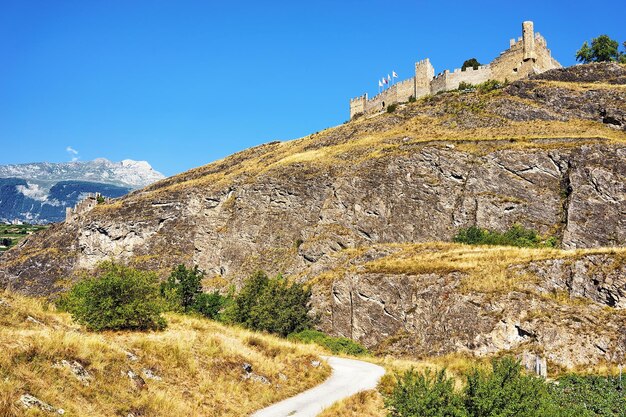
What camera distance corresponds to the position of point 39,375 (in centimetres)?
1290

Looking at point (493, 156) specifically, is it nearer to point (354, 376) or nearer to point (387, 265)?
point (387, 265)

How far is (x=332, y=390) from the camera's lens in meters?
19.1

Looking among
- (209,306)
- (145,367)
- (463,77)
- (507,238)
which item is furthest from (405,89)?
(145,367)

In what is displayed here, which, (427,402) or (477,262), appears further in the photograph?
(477,262)

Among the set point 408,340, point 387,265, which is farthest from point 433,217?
point 408,340

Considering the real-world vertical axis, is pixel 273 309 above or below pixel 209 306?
above

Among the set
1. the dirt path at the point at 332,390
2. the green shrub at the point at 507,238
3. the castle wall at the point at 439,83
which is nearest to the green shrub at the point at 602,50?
the castle wall at the point at 439,83

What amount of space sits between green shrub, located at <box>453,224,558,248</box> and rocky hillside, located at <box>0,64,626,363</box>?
119 centimetres

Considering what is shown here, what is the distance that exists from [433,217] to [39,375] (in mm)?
43695

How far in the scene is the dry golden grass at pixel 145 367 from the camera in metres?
12.8

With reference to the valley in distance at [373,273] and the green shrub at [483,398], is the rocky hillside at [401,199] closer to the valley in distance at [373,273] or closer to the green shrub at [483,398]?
the valley in distance at [373,273]

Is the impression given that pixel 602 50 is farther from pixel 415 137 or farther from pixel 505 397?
pixel 505 397

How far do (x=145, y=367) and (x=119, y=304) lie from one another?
538cm

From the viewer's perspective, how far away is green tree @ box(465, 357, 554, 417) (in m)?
12.8
